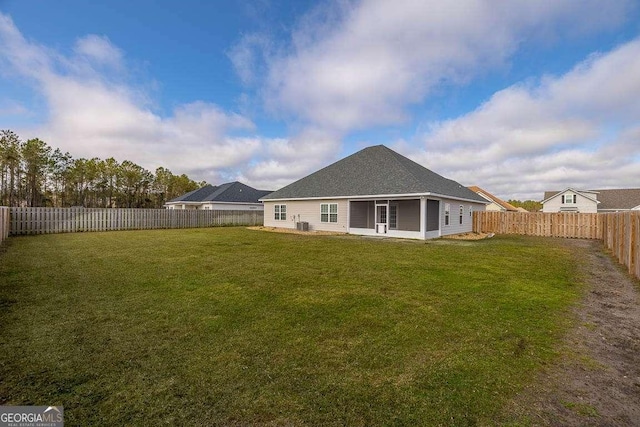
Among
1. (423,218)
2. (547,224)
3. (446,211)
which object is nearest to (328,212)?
(423,218)

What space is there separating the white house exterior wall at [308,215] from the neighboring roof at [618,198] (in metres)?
42.8

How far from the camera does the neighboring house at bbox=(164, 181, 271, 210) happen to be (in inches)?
1403

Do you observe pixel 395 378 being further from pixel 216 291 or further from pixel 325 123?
pixel 325 123

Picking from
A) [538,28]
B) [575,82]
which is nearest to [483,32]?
[538,28]

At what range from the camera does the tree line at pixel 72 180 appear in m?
35.3

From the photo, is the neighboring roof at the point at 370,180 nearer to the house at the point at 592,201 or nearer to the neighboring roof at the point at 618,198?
the house at the point at 592,201

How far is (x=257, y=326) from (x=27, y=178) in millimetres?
49518

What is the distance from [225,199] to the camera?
118 ft

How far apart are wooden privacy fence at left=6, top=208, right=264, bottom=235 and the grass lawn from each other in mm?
14687

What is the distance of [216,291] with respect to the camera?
6344 mm

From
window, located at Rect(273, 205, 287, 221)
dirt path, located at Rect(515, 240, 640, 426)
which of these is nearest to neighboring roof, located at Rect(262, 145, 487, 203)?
window, located at Rect(273, 205, 287, 221)

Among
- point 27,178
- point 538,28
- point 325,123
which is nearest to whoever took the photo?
point 538,28

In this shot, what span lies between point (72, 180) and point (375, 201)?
158 feet

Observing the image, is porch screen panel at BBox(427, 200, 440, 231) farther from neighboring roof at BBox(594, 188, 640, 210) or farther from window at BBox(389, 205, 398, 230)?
neighboring roof at BBox(594, 188, 640, 210)
